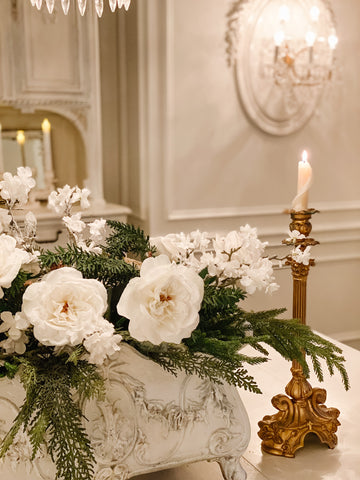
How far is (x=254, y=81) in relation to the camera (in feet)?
9.59

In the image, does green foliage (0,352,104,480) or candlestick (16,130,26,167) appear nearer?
green foliage (0,352,104,480)

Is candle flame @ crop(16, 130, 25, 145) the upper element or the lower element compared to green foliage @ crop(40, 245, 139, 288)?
upper

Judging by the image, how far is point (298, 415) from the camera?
1016 millimetres

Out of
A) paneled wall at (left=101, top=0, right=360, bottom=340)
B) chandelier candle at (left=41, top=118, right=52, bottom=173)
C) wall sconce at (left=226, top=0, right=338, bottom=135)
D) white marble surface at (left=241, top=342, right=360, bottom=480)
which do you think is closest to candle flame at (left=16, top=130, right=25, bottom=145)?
chandelier candle at (left=41, top=118, right=52, bottom=173)

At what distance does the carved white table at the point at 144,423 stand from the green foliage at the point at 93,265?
106 millimetres

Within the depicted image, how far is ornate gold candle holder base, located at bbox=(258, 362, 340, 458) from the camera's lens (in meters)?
1.00

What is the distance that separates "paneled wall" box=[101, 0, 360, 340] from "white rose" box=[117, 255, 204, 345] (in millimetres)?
2170

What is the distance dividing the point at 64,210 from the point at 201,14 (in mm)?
2127

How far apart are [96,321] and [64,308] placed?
0.14ft

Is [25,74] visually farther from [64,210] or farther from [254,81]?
[64,210]

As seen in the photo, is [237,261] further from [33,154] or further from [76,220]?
[33,154]

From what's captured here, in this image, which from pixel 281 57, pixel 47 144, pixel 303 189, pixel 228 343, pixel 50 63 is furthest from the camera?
pixel 281 57

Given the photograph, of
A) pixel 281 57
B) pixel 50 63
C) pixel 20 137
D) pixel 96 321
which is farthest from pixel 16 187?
pixel 281 57

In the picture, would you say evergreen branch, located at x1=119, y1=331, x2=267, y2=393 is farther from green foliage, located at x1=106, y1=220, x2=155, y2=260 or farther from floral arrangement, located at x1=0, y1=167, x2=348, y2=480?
green foliage, located at x1=106, y1=220, x2=155, y2=260
